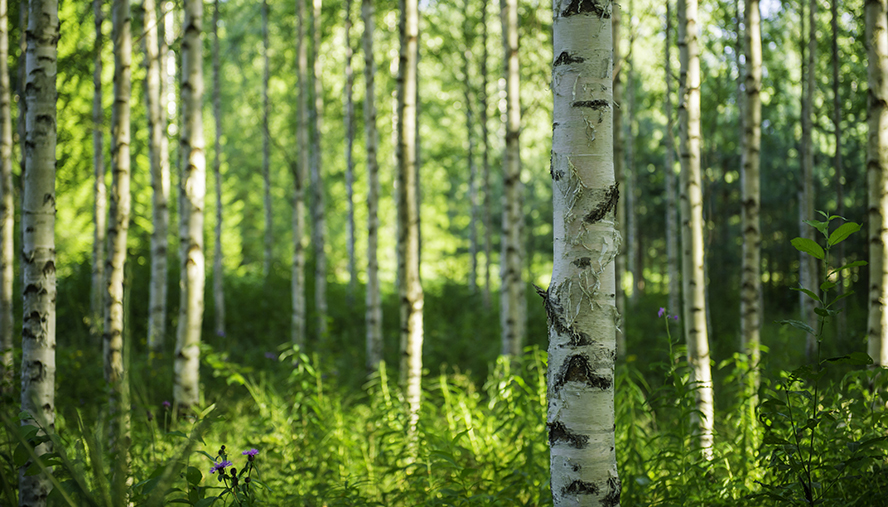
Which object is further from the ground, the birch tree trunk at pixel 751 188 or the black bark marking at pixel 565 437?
the birch tree trunk at pixel 751 188

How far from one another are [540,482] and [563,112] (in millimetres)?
2153

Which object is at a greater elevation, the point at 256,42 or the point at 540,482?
the point at 256,42

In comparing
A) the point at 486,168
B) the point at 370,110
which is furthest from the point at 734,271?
the point at 370,110

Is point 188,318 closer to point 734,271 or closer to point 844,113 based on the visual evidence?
point 844,113

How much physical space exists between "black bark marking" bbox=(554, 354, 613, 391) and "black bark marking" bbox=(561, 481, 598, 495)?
365mm

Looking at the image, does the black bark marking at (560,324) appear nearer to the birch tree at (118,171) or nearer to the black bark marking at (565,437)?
the black bark marking at (565,437)

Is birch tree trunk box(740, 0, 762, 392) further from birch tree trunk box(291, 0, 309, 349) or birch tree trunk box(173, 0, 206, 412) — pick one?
birch tree trunk box(291, 0, 309, 349)

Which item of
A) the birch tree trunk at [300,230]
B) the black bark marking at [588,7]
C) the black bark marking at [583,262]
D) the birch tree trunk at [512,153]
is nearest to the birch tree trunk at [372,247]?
the birch tree trunk at [300,230]

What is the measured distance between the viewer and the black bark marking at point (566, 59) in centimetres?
220

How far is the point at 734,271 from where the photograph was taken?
50.3 ft

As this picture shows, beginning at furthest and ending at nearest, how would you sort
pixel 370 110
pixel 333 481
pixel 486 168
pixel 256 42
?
1. pixel 256 42
2. pixel 486 168
3. pixel 370 110
4. pixel 333 481

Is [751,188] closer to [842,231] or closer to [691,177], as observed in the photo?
[691,177]

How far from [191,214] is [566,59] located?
3429 mm

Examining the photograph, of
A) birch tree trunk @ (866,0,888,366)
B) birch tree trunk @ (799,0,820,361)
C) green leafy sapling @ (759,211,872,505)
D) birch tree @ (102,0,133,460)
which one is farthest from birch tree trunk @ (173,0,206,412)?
birch tree trunk @ (799,0,820,361)
